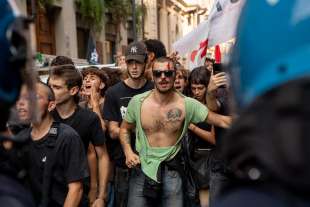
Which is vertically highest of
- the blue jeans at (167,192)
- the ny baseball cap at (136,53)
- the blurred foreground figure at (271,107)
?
the ny baseball cap at (136,53)

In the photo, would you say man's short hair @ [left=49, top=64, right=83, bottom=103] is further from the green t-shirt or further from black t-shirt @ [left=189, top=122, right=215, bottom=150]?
black t-shirt @ [left=189, top=122, right=215, bottom=150]

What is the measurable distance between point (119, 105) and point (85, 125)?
111cm

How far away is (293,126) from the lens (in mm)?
1225

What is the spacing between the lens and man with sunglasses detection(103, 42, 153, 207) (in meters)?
6.21

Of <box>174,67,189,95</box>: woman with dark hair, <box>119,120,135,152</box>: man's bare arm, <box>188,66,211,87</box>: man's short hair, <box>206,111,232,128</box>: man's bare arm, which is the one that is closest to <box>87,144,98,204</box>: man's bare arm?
<box>119,120,135,152</box>: man's bare arm

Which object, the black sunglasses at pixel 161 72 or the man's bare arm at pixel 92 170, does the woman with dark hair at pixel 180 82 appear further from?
the man's bare arm at pixel 92 170

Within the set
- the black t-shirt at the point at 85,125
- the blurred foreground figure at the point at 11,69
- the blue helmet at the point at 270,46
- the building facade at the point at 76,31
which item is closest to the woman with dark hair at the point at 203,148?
the black t-shirt at the point at 85,125

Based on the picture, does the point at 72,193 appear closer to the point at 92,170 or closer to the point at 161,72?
the point at 92,170

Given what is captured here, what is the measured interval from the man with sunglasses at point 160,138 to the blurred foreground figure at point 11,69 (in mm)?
3703

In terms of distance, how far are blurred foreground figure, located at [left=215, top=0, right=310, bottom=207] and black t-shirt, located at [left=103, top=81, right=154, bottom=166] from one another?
4.72 metres

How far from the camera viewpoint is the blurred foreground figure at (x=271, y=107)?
123 cm

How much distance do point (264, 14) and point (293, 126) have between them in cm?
33

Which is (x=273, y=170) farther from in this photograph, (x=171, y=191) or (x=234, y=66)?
(x=171, y=191)

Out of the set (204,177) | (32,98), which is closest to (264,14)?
(32,98)
